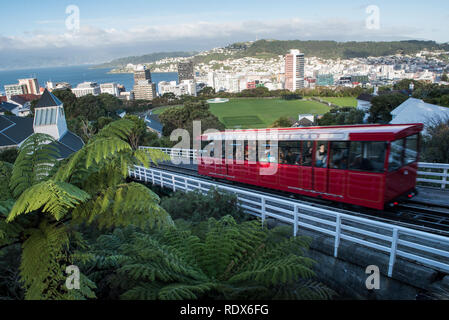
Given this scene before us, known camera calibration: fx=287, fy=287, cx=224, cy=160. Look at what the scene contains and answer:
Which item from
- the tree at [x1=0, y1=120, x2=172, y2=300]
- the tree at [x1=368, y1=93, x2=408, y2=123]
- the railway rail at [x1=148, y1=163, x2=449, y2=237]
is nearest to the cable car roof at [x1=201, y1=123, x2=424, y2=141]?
the railway rail at [x1=148, y1=163, x2=449, y2=237]

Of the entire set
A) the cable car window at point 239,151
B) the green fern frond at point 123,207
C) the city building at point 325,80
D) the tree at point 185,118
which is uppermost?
the city building at point 325,80

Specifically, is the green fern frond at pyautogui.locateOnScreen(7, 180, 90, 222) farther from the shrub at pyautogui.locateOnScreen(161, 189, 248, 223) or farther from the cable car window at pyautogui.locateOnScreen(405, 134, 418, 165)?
the cable car window at pyautogui.locateOnScreen(405, 134, 418, 165)

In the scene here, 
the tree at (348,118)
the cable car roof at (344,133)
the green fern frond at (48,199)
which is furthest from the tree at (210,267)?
the tree at (348,118)

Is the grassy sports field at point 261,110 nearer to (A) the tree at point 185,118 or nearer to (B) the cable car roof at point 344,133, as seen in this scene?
(A) the tree at point 185,118

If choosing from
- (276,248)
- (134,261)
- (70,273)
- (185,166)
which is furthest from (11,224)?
(185,166)

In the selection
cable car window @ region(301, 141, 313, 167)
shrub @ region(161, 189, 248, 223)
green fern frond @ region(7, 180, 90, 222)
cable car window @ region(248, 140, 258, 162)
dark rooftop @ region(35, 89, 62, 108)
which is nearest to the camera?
green fern frond @ region(7, 180, 90, 222)

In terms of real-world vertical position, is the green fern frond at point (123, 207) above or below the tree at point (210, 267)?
above
